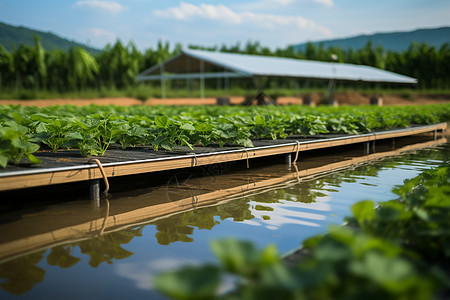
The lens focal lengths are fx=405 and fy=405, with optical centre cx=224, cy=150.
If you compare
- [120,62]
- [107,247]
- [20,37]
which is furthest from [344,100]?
[20,37]

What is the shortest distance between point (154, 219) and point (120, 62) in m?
25.8

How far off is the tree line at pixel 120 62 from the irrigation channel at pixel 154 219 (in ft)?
50.1

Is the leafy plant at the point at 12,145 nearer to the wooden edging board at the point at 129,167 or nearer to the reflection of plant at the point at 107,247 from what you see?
the wooden edging board at the point at 129,167

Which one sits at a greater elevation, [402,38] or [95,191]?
[402,38]

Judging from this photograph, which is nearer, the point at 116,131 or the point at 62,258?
the point at 62,258

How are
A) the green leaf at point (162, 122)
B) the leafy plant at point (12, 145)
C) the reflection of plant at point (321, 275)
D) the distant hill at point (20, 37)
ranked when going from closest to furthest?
1. the reflection of plant at point (321, 275)
2. the leafy plant at point (12, 145)
3. the green leaf at point (162, 122)
4. the distant hill at point (20, 37)

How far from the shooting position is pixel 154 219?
371 centimetres

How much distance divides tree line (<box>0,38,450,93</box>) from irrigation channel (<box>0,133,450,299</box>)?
1527 centimetres

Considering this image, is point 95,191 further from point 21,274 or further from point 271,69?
point 271,69

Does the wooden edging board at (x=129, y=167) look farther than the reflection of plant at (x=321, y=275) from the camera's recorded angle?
Yes

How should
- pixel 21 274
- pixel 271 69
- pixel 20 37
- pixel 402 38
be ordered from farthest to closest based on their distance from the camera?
pixel 402 38 → pixel 20 37 → pixel 271 69 → pixel 21 274

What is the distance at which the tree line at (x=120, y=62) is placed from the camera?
24.1 m

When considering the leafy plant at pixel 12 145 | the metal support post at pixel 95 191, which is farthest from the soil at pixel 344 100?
the leafy plant at pixel 12 145

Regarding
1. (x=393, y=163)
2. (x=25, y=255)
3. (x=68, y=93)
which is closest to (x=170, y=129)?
(x=25, y=255)
